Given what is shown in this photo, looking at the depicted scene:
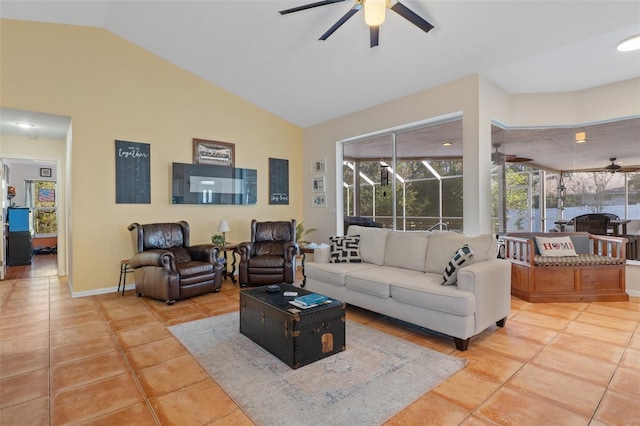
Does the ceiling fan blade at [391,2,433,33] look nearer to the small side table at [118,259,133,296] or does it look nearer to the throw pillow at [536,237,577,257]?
the throw pillow at [536,237,577,257]

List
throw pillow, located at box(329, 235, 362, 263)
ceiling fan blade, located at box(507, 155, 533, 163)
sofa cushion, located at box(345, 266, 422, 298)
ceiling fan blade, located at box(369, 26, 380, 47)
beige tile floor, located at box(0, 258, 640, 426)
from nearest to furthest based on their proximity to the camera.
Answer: beige tile floor, located at box(0, 258, 640, 426) < ceiling fan blade, located at box(369, 26, 380, 47) < sofa cushion, located at box(345, 266, 422, 298) < throw pillow, located at box(329, 235, 362, 263) < ceiling fan blade, located at box(507, 155, 533, 163)

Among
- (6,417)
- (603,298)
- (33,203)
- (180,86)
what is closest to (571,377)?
(603,298)

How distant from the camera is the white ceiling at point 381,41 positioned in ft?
10.5

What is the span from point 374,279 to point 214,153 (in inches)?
Answer: 146

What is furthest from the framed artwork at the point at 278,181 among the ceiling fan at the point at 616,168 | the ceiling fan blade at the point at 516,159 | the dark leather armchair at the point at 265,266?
the ceiling fan at the point at 616,168

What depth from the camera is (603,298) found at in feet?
13.2

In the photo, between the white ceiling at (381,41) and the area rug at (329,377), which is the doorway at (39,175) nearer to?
the white ceiling at (381,41)

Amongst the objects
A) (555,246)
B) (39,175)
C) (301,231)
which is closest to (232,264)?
Answer: (301,231)

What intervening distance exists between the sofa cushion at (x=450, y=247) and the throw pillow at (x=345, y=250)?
36.5 inches

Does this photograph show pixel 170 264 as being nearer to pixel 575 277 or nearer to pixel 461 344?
pixel 461 344

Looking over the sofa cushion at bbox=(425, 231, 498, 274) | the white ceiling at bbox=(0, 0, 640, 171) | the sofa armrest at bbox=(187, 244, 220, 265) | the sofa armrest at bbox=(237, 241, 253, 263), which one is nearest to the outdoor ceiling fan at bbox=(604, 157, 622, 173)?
the white ceiling at bbox=(0, 0, 640, 171)

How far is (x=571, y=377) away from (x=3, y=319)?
17.5ft

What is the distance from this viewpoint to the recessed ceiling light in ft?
10.7

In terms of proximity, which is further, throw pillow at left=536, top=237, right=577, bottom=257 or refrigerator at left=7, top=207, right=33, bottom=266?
refrigerator at left=7, top=207, right=33, bottom=266
